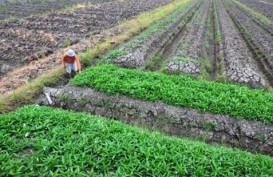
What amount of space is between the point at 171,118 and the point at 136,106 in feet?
4.09

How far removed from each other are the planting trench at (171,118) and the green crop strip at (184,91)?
22cm

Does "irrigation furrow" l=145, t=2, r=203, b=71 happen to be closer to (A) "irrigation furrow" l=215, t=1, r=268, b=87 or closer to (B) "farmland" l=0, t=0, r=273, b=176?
(B) "farmland" l=0, t=0, r=273, b=176

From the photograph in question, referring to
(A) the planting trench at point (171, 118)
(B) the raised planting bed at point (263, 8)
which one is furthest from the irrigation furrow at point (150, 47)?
(B) the raised planting bed at point (263, 8)

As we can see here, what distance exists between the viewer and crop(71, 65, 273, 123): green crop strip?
331 inches

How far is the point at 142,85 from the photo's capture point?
9.35 metres

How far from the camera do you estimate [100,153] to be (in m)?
6.08

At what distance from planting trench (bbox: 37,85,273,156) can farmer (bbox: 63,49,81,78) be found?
4.09 feet

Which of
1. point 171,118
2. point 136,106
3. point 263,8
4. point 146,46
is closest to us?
point 171,118

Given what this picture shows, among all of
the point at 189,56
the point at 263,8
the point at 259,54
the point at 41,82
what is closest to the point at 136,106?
the point at 41,82

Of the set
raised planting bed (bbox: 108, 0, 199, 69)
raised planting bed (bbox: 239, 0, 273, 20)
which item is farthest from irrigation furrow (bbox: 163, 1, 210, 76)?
raised planting bed (bbox: 239, 0, 273, 20)

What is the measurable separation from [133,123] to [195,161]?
9.33 ft

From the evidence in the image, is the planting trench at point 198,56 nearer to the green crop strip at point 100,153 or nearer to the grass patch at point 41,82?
the grass patch at point 41,82

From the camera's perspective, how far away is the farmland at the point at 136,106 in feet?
19.5

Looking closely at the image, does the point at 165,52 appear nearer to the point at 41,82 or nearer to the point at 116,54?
the point at 116,54
